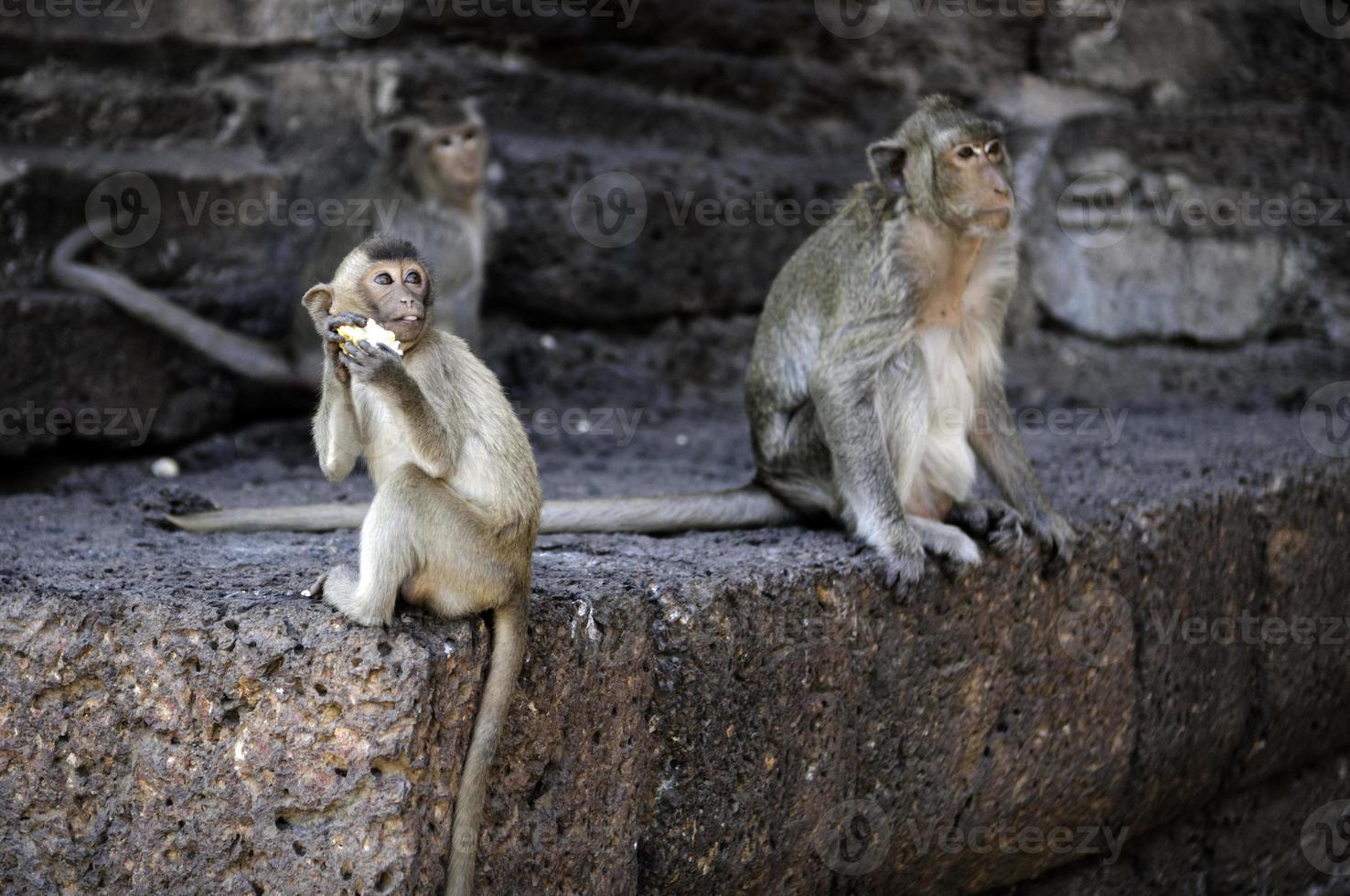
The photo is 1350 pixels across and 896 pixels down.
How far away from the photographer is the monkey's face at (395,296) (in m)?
2.48

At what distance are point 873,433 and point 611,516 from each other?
0.66m

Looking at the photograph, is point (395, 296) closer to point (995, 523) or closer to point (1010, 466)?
point (995, 523)

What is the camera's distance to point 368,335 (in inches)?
93.7

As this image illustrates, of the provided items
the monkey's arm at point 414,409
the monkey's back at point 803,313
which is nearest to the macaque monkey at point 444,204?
the monkey's back at point 803,313

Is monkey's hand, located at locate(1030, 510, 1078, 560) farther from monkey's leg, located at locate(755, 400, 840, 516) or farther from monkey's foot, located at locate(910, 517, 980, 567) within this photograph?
monkey's leg, located at locate(755, 400, 840, 516)

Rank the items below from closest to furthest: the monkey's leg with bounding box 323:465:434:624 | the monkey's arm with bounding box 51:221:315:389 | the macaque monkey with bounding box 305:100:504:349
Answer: the monkey's leg with bounding box 323:465:434:624
the monkey's arm with bounding box 51:221:315:389
the macaque monkey with bounding box 305:100:504:349

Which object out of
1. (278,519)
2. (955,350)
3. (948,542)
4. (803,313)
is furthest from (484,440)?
(955,350)

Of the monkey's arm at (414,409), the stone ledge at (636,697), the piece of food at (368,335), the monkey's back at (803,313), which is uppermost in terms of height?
the piece of food at (368,335)

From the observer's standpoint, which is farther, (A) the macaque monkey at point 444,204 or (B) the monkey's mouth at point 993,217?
(A) the macaque monkey at point 444,204

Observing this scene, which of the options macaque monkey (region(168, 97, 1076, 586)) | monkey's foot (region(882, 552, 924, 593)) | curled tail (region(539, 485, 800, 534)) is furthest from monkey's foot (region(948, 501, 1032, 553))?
curled tail (region(539, 485, 800, 534))

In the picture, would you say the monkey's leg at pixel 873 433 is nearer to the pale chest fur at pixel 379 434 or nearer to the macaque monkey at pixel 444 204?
the pale chest fur at pixel 379 434

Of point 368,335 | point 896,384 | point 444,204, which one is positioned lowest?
point 444,204

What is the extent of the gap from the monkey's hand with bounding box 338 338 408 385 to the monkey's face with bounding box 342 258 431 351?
5.4 inches

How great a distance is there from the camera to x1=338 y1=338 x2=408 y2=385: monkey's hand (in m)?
2.33
